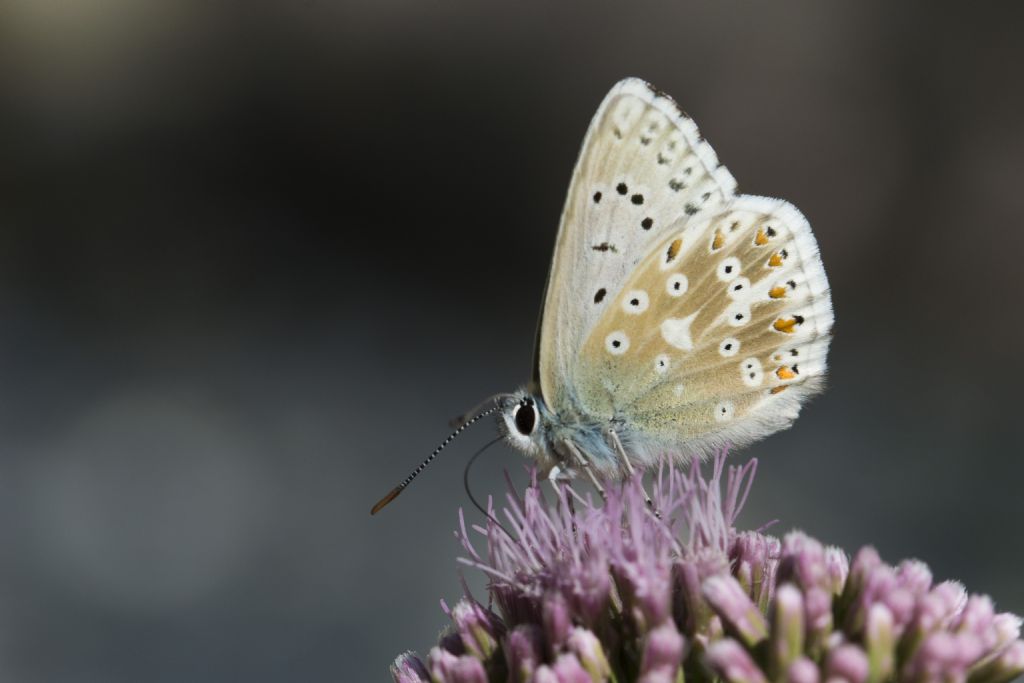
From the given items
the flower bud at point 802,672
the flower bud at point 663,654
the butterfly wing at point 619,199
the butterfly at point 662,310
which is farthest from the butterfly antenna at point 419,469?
the flower bud at point 802,672

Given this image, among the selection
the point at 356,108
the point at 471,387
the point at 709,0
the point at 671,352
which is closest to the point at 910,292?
→ the point at 709,0

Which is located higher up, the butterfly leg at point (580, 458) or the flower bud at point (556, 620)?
the butterfly leg at point (580, 458)

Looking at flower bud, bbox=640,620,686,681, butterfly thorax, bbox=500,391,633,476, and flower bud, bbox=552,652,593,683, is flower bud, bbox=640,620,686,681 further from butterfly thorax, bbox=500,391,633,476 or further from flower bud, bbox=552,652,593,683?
butterfly thorax, bbox=500,391,633,476

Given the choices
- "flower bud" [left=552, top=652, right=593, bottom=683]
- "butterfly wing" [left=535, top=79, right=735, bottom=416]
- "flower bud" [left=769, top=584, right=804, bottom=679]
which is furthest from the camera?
"butterfly wing" [left=535, top=79, right=735, bottom=416]

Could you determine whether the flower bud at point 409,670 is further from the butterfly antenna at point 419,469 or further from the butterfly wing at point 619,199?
the butterfly wing at point 619,199

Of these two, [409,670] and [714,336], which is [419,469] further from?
[714,336]

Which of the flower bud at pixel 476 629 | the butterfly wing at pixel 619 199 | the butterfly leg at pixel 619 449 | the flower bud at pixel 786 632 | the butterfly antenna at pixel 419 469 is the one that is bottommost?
the flower bud at pixel 786 632

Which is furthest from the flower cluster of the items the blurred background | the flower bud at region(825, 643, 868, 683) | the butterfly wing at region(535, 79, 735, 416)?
the blurred background
